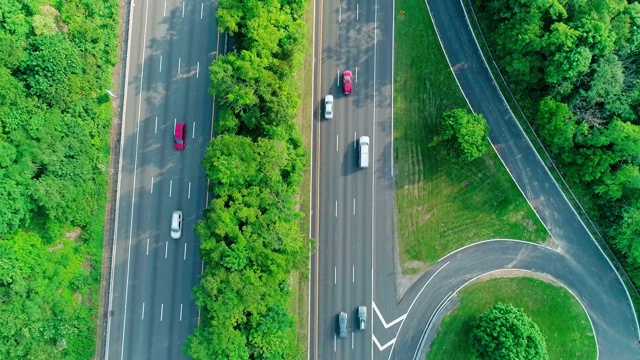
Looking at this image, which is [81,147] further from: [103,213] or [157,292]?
[157,292]

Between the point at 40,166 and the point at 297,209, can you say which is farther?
the point at 297,209

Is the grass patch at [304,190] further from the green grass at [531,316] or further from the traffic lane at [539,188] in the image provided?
the traffic lane at [539,188]

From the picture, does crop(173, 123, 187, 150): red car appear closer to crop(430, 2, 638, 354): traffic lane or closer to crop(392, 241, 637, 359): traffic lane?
crop(392, 241, 637, 359): traffic lane

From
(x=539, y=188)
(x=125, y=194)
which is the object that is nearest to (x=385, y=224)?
(x=539, y=188)

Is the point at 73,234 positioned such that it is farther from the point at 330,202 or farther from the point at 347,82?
the point at 347,82

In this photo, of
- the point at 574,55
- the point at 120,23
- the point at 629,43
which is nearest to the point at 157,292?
the point at 120,23
